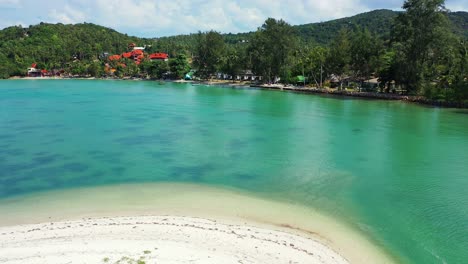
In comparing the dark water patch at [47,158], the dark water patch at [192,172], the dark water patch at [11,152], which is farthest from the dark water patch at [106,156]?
the dark water patch at [11,152]

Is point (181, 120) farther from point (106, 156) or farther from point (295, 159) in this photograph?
point (295, 159)

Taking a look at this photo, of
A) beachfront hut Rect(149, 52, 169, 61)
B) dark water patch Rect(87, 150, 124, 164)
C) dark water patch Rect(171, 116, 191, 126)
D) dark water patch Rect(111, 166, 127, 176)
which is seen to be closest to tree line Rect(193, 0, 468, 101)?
dark water patch Rect(171, 116, 191, 126)

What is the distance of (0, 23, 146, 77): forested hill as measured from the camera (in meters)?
137

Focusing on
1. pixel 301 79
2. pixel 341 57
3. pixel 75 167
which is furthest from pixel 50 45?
pixel 75 167

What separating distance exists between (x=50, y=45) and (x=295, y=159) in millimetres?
151927

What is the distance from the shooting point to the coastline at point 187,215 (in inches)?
500

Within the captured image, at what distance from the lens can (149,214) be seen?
50.9 ft

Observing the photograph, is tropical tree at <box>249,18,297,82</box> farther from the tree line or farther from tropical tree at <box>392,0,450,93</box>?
tropical tree at <box>392,0,450,93</box>

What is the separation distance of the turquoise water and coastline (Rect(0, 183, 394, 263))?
1.09m

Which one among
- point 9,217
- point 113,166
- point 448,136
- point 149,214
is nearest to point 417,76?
point 448,136

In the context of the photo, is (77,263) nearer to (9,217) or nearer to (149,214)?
(149,214)

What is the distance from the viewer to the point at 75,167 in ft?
75.5

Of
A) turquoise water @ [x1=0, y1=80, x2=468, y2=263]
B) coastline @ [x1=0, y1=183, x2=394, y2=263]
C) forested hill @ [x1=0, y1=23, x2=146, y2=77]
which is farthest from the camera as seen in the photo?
forested hill @ [x1=0, y1=23, x2=146, y2=77]

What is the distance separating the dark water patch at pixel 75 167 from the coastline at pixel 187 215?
3.95 metres
